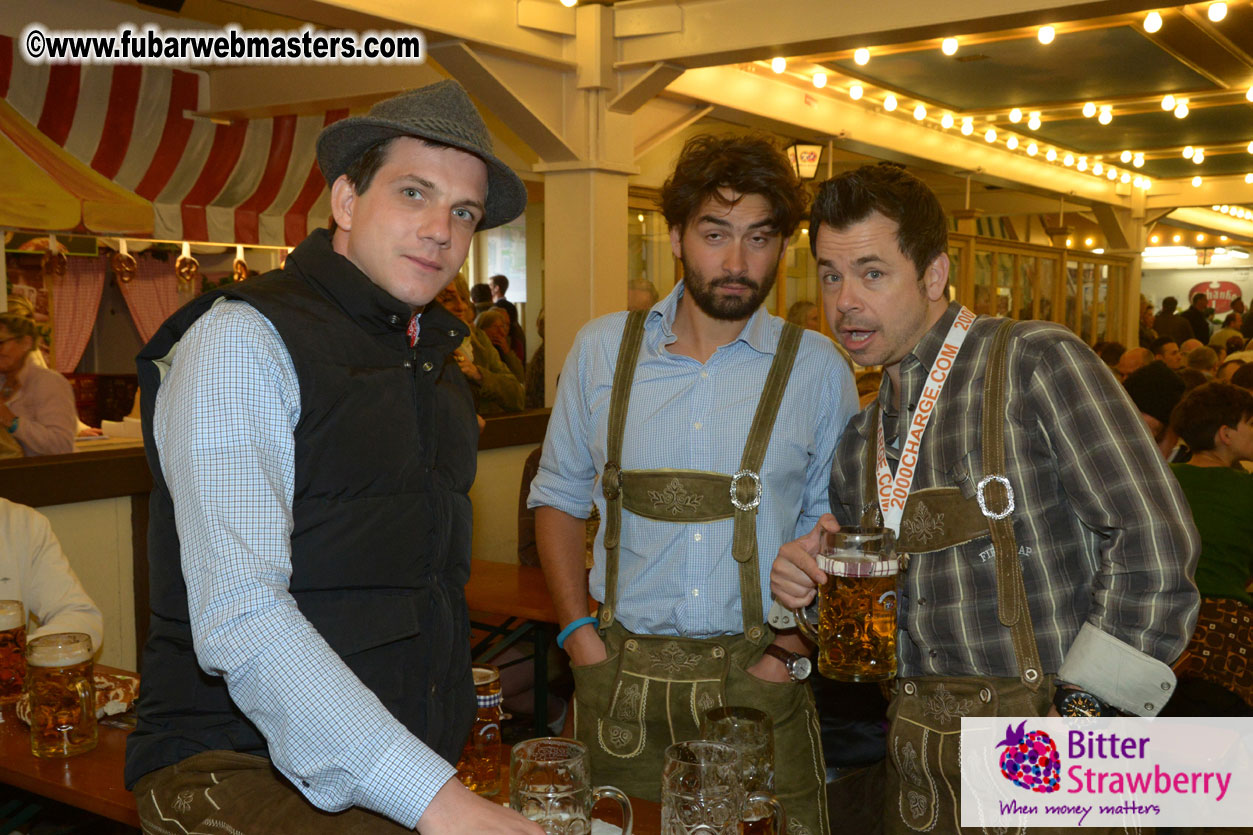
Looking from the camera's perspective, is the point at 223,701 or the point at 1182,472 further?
the point at 1182,472

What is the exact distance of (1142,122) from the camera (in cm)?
855

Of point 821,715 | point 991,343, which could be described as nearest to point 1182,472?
point 821,715

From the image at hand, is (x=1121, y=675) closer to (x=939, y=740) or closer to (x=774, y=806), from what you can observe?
(x=939, y=740)

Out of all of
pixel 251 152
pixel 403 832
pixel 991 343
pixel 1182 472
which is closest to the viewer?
pixel 403 832

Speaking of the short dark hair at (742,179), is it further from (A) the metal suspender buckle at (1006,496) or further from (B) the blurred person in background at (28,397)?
(B) the blurred person in background at (28,397)

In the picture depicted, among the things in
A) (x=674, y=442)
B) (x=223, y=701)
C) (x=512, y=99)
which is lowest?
(x=223, y=701)

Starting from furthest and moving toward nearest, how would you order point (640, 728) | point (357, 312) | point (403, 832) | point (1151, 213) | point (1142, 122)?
point (1151, 213)
point (1142, 122)
point (640, 728)
point (357, 312)
point (403, 832)

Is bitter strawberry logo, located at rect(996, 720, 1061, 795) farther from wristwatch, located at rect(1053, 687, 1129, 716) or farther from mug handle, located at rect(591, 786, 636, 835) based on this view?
mug handle, located at rect(591, 786, 636, 835)

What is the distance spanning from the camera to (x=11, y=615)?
2.22 metres

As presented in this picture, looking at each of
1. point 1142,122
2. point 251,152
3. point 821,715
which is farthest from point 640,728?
point 1142,122

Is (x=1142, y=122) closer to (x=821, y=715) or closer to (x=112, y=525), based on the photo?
(x=821, y=715)

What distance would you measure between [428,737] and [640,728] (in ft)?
2.19

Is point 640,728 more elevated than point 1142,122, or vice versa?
point 1142,122

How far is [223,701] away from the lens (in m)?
1.28
